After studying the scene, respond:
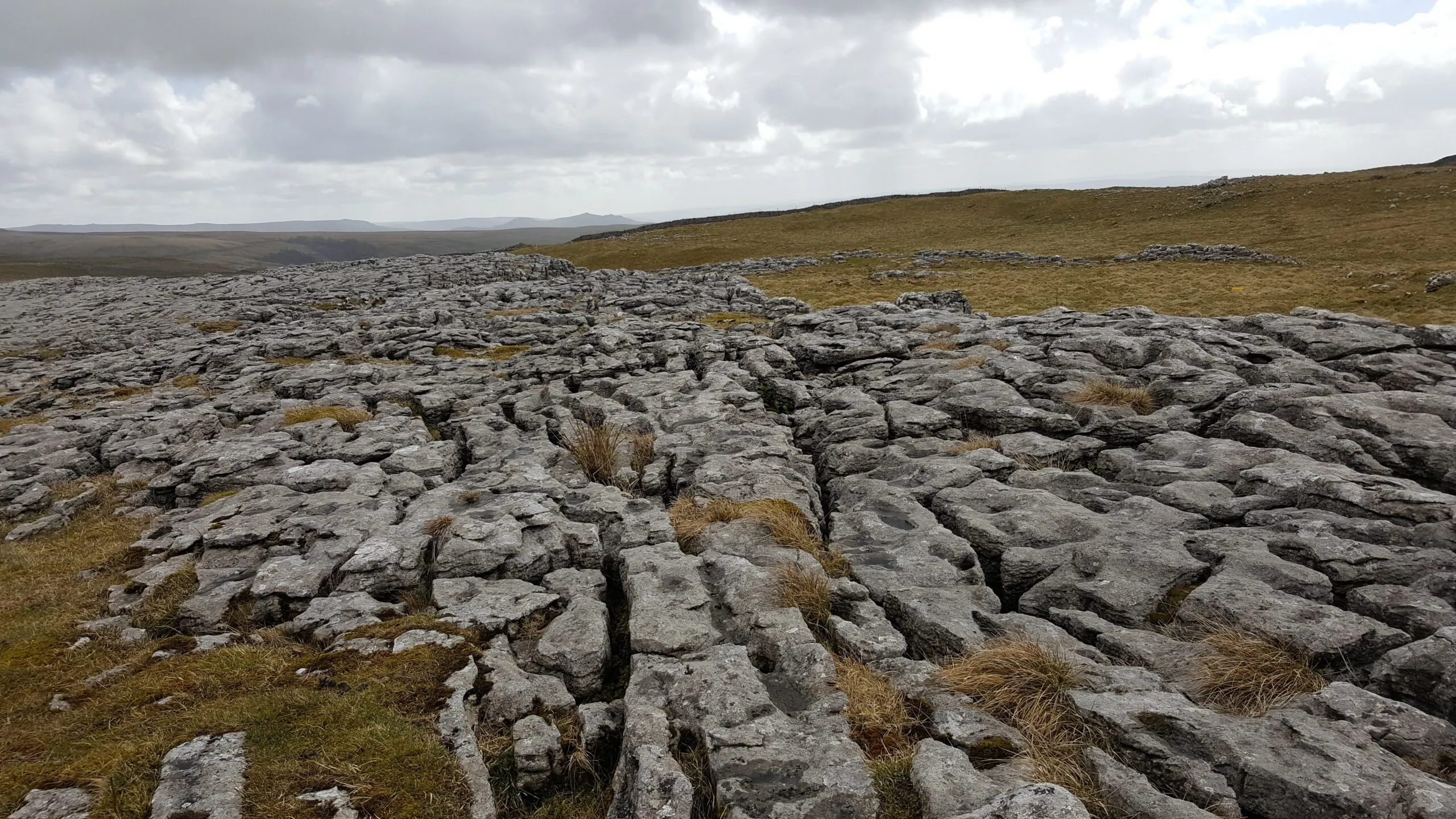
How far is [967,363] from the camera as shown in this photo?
2403 centimetres

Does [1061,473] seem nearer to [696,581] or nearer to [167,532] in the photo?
[696,581]

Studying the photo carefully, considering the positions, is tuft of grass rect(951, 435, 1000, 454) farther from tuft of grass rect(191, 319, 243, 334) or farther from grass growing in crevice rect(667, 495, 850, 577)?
tuft of grass rect(191, 319, 243, 334)

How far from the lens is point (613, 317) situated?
4466cm

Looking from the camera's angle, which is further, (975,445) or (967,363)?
(967,363)

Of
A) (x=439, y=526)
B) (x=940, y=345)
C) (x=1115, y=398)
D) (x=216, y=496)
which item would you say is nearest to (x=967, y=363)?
(x=940, y=345)

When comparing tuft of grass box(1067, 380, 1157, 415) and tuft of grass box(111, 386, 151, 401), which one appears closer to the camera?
tuft of grass box(1067, 380, 1157, 415)

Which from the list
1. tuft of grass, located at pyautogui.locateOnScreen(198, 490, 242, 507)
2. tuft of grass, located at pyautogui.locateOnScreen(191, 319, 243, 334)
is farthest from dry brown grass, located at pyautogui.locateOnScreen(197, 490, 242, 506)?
tuft of grass, located at pyautogui.locateOnScreen(191, 319, 243, 334)

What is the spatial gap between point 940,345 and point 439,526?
2117 cm

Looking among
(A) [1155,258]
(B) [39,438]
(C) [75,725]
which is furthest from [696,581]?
(A) [1155,258]

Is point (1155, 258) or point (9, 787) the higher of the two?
point (1155, 258)

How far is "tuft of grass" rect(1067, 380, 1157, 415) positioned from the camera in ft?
62.6

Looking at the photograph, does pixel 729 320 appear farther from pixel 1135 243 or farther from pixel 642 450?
pixel 1135 243

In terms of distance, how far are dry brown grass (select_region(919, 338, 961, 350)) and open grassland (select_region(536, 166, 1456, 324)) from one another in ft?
63.4

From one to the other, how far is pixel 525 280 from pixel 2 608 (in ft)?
204
